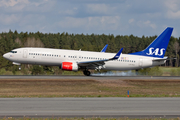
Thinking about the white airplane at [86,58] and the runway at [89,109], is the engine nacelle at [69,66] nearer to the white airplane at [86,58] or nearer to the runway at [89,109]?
the white airplane at [86,58]

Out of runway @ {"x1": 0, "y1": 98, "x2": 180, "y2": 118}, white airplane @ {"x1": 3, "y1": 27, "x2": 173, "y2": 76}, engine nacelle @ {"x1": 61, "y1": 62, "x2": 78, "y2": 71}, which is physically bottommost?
runway @ {"x1": 0, "y1": 98, "x2": 180, "y2": 118}

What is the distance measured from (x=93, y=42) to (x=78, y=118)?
171566 mm

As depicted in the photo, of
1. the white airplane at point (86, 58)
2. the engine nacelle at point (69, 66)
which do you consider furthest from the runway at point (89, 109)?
the white airplane at point (86, 58)

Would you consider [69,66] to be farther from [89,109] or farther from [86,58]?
[89,109]

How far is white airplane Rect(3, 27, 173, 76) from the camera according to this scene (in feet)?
141

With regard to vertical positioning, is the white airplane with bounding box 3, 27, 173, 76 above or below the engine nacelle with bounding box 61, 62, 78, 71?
above

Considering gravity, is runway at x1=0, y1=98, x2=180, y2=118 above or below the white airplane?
below

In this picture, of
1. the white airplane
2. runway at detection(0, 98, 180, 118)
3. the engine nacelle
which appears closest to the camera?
runway at detection(0, 98, 180, 118)

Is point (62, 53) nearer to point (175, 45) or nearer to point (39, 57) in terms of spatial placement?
point (39, 57)

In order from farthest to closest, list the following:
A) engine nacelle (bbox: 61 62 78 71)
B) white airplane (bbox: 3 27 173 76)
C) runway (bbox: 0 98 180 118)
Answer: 1. white airplane (bbox: 3 27 173 76)
2. engine nacelle (bbox: 61 62 78 71)
3. runway (bbox: 0 98 180 118)

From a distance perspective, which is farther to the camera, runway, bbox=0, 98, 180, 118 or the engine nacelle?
the engine nacelle

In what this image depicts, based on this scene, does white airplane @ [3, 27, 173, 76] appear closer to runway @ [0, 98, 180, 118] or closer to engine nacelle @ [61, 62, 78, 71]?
engine nacelle @ [61, 62, 78, 71]

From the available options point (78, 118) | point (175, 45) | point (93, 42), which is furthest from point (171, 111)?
point (93, 42)

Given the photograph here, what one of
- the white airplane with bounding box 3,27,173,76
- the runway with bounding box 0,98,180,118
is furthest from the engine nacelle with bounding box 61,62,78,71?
the runway with bounding box 0,98,180,118
